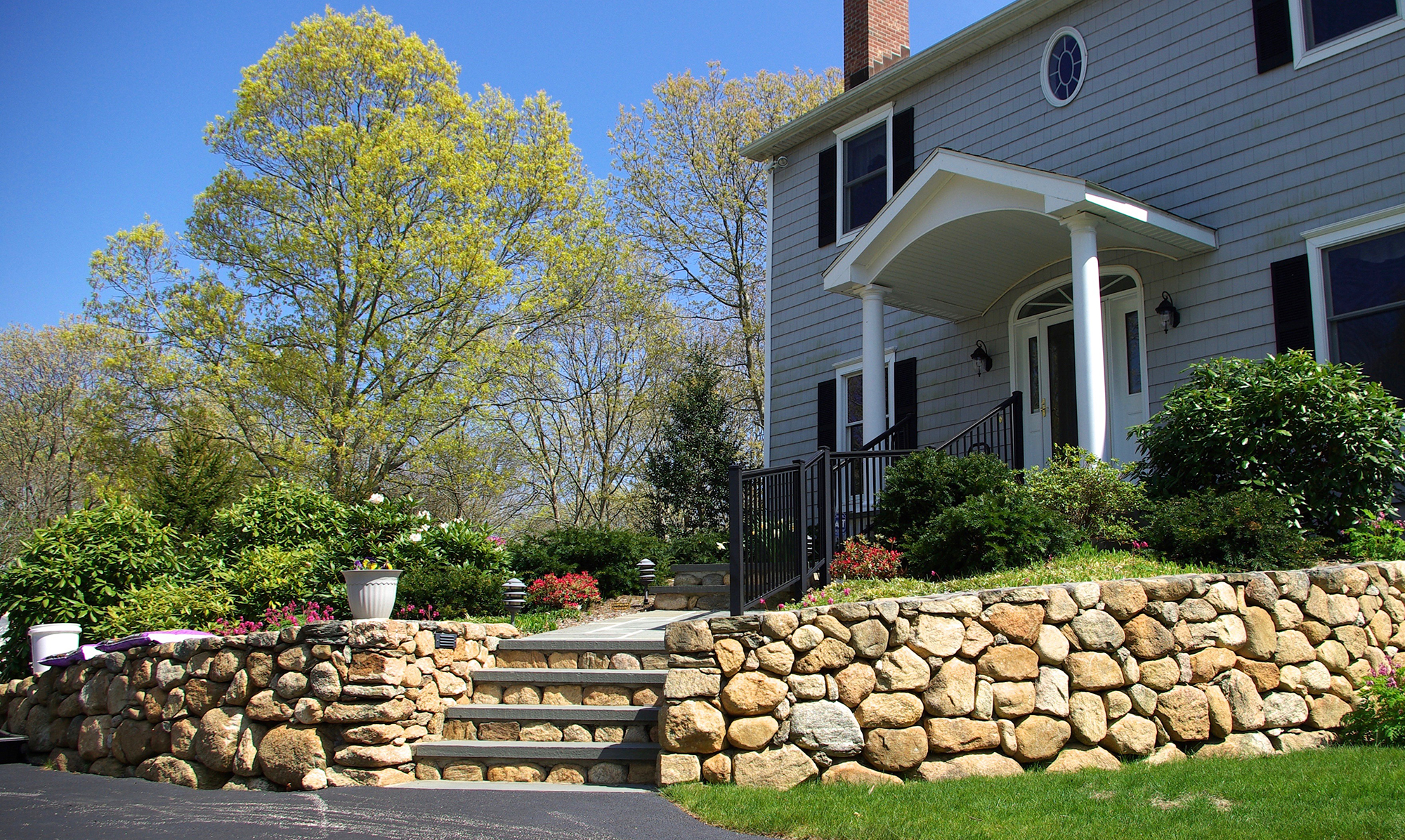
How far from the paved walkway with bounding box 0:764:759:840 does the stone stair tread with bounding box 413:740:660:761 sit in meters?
0.25

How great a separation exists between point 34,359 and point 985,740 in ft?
78.6

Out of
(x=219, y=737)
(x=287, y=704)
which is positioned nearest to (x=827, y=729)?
(x=287, y=704)

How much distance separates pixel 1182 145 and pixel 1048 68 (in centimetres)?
185

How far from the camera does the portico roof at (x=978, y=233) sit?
754cm

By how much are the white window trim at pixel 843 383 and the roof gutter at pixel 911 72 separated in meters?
3.08

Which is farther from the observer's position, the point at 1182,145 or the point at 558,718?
the point at 1182,145

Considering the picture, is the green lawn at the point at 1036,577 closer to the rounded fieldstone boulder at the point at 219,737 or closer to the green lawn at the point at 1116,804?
the green lawn at the point at 1116,804

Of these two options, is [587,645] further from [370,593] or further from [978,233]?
[978,233]

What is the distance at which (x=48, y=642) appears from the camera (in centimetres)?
730

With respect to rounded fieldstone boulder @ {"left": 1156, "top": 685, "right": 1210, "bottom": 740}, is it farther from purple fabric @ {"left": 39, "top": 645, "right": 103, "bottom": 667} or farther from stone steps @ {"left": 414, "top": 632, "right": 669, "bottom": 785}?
purple fabric @ {"left": 39, "top": 645, "right": 103, "bottom": 667}

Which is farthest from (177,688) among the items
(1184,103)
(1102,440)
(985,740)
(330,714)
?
(1184,103)

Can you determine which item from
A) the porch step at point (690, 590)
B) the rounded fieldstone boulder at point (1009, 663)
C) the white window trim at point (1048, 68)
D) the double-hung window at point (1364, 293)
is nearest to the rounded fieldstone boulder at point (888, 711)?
the rounded fieldstone boulder at point (1009, 663)

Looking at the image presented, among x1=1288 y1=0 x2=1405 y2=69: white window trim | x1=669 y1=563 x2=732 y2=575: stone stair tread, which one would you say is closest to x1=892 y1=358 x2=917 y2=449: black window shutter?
x1=669 y1=563 x2=732 y2=575: stone stair tread

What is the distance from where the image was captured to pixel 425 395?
1538 centimetres
